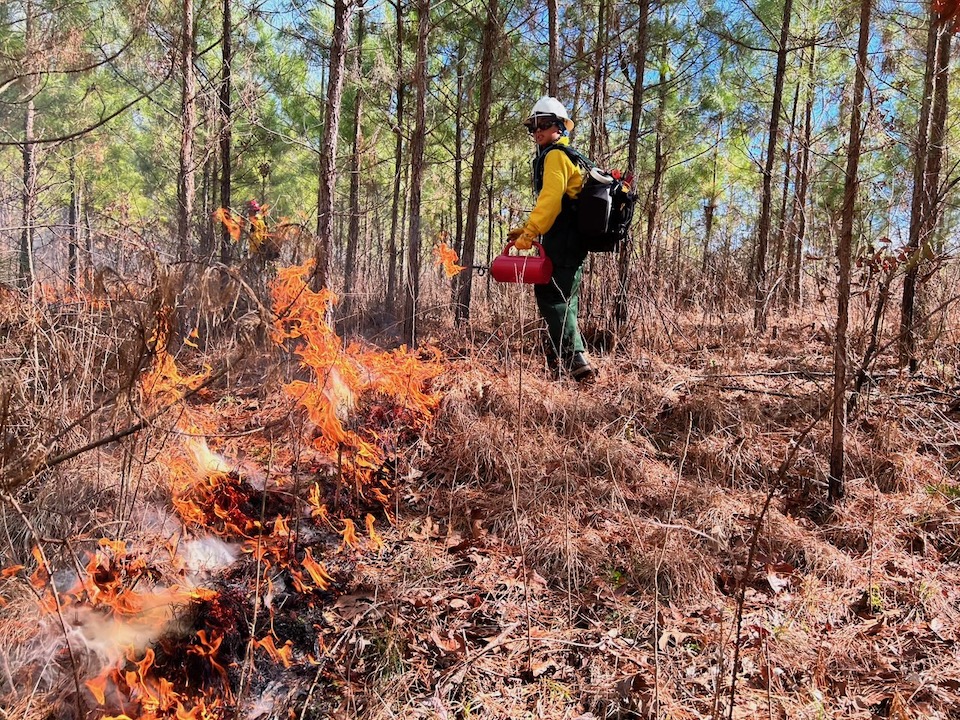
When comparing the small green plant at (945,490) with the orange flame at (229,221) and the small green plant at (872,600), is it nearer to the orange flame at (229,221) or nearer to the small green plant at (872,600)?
Answer: the small green plant at (872,600)

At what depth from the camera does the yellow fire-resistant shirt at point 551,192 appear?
4070mm

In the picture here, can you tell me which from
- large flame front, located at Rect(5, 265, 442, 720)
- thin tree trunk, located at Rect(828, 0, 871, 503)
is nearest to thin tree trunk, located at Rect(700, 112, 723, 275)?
thin tree trunk, located at Rect(828, 0, 871, 503)

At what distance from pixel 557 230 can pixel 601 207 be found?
15.4 inches

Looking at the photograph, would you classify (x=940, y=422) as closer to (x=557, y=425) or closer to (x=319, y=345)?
(x=557, y=425)

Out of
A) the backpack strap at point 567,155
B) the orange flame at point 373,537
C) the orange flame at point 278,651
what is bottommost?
the orange flame at point 278,651

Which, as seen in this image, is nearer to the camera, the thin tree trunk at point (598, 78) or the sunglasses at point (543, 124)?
the sunglasses at point (543, 124)

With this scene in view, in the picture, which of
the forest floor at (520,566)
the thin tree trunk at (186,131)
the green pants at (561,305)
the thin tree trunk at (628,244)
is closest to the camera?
the forest floor at (520,566)

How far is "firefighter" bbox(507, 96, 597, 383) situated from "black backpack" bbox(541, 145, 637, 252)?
0.09 meters

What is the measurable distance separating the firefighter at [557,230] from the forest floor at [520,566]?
0.41 m

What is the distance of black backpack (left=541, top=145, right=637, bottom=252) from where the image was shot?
13.2 feet

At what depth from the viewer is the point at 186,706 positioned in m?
2.18

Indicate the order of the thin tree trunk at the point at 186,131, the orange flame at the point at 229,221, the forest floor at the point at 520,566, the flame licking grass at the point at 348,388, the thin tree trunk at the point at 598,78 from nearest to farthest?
the forest floor at the point at 520,566 → the flame licking grass at the point at 348,388 → the orange flame at the point at 229,221 → the thin tree trunk at the point at 186,131 → the thin tree trunk at the point at 598,78

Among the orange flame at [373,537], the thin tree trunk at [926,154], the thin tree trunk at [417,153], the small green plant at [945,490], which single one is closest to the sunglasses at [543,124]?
the thin tree trunk at [417,153]

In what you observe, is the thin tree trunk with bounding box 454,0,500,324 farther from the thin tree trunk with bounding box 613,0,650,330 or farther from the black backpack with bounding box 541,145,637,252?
the black backpack with bounding box 541,145,637,252
